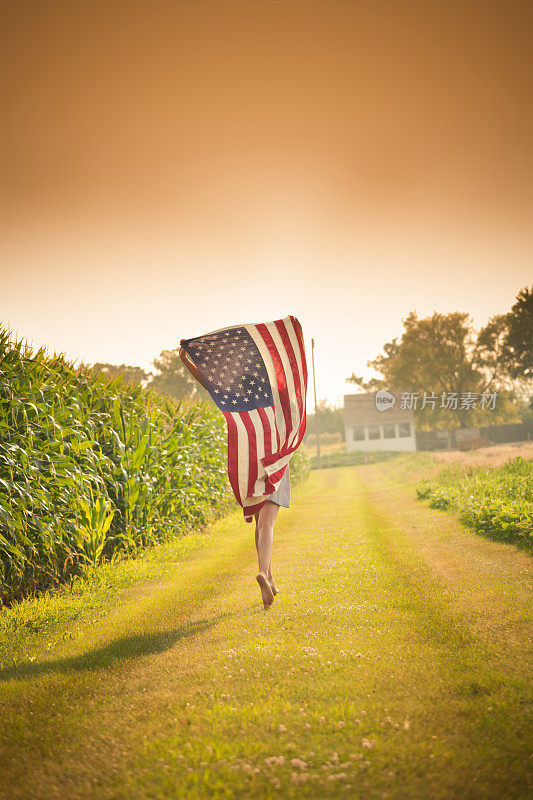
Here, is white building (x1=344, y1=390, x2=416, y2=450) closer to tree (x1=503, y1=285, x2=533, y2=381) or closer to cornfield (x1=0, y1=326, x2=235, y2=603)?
tree (x1=503, y1=285, x2=533, y2=381)

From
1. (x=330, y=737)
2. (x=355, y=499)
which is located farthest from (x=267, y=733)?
(x=355, y=499)

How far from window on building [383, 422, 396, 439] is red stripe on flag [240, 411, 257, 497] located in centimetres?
5070

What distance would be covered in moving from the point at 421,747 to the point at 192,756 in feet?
3.65

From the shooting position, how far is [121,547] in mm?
8312

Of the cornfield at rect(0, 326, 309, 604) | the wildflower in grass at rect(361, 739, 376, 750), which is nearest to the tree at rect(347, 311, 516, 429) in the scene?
the cornfield at rect(0, 326, 309, 604)

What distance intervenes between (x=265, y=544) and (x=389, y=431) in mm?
51249

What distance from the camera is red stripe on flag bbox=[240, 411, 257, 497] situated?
552cm

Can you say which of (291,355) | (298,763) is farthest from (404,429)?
(298,763)

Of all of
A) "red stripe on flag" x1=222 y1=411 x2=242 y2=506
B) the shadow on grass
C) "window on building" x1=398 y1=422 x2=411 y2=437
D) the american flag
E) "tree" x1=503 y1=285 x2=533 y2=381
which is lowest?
the shadow on grass

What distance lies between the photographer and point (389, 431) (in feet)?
181

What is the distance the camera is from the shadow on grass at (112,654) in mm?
4160

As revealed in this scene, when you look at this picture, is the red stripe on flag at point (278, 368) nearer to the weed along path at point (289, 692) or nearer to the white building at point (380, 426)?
the weed along path at point (289, 692)

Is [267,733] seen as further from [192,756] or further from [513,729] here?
[513,729]

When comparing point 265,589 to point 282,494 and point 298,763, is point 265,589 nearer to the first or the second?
point 282,494
